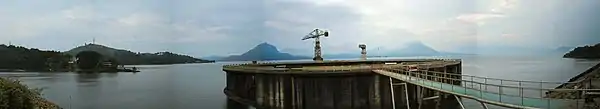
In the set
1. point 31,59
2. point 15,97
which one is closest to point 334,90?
point 15,97

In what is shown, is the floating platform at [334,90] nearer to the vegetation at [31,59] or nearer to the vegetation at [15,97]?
the vegetation at [15,97]

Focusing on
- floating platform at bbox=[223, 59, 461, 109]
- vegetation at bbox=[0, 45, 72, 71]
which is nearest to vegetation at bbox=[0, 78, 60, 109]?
floating platform at bbox=[223, 59, 461, 109]

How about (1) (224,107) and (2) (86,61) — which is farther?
(2) (86,61)

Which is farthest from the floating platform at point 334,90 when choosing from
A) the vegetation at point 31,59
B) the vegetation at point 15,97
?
the vegetation at point 31,59

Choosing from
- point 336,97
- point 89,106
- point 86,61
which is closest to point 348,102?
point 336,97

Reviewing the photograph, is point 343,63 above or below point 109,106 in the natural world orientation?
above

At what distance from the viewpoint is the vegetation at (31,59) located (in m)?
59.9

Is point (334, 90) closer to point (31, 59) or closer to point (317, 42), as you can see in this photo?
point (317, 42)

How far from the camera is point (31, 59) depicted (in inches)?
2489

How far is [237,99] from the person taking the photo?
26.6m

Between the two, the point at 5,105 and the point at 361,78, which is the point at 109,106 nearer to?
the point at 361,78

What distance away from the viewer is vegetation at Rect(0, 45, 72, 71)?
59938 millimetres

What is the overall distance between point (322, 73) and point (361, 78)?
1687mm

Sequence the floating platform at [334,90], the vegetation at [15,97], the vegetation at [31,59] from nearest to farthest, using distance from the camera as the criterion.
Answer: the vegetation at [15,97] < the floating platform at [334,90] < the vegetation at [31,59]
